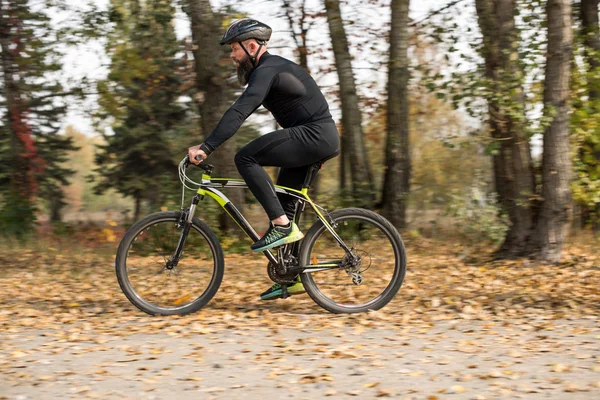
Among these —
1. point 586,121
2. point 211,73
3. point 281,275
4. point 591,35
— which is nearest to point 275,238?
point 281,275

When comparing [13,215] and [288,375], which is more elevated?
[13,215]

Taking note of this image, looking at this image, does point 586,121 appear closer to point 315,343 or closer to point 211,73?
point 211,73

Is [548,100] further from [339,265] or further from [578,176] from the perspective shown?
[339,265]

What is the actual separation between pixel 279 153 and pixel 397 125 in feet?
21.4

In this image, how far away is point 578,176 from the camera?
1024 centimetres

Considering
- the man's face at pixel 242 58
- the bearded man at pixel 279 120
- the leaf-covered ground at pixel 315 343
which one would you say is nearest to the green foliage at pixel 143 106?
the leaf-covered ground at pixel 315 343

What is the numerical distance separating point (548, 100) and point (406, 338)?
402 centimetres

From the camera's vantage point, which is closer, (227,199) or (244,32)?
(244,32)

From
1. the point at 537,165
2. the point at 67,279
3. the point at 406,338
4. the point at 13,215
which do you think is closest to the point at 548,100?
the point at 537,165

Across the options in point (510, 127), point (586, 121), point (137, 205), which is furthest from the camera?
point (137, 205)

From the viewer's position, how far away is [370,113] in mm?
16062

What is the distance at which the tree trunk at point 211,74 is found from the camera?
10242mm

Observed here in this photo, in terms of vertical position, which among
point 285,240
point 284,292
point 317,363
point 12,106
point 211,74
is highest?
point 12,106

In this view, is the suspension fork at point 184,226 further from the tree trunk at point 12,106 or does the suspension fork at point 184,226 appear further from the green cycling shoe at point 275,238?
the tree trunk at point 12,106
